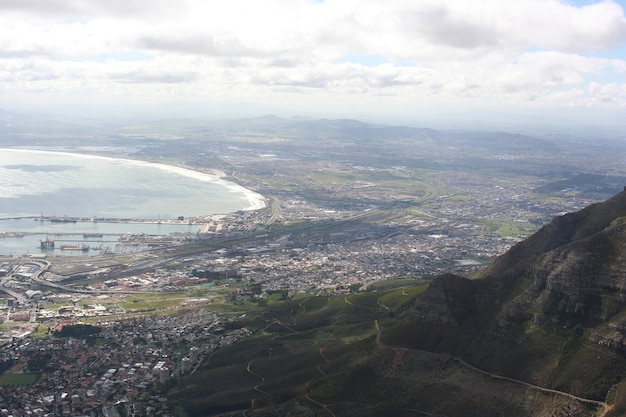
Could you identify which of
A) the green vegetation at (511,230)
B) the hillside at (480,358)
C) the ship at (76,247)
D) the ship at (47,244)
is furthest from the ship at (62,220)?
the hillside at (480,358)

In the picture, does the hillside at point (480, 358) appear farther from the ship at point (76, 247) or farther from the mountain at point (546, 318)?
the ship at point (76, 247)

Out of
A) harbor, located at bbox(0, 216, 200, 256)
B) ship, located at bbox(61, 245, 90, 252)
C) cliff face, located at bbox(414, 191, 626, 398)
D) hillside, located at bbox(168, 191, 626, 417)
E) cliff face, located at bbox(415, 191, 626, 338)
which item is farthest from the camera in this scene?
ship, located at bbox(61, 245, 90, 252)

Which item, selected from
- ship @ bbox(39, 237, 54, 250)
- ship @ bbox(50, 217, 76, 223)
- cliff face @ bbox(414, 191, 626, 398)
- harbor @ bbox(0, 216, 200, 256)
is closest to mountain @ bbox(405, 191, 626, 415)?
cliff face @ bbox(414, 191, 626, 398)

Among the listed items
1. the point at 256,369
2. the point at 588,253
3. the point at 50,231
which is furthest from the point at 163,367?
the point at 50,231

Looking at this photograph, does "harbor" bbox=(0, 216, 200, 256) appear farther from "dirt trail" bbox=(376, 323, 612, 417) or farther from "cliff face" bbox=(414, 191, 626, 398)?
"cliff face" bbox=(414, 191, 626, 398)

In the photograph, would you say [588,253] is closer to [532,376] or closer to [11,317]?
[532,376]

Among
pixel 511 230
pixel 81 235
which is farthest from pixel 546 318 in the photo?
pixel 81 235

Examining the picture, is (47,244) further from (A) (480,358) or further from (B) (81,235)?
(A) (480,358)

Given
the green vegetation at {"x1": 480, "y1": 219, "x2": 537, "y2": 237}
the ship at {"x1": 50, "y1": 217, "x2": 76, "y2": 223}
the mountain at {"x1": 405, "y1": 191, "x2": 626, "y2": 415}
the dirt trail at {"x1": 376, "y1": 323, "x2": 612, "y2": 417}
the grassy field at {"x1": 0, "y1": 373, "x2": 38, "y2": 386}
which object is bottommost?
the grassy field at {"x1": 0, "y1": 373, "x2": 38, "y2": 386}
